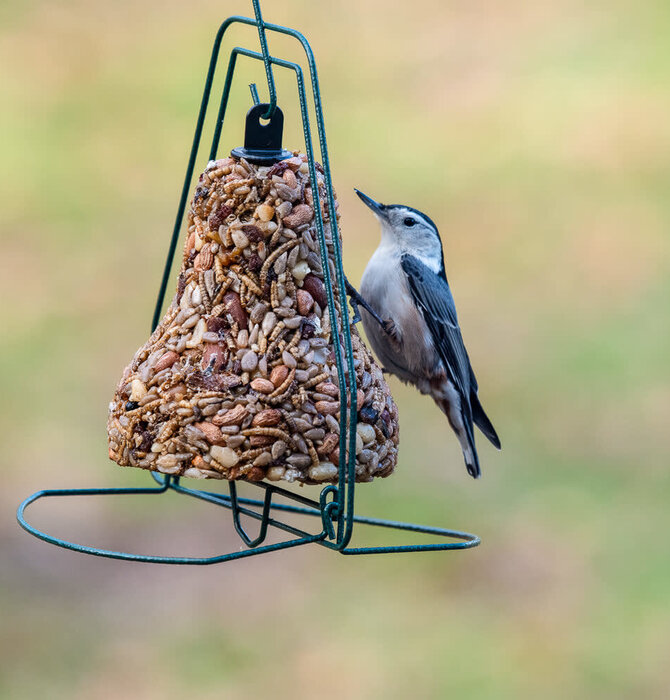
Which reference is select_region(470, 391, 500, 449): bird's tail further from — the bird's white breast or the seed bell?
the seed bell

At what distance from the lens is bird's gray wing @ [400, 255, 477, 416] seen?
4969 millimetres

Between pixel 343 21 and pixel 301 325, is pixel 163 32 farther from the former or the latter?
pixel 301 325

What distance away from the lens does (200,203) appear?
403 centimetres

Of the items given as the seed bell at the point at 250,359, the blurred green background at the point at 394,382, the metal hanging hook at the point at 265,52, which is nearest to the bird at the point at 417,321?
the seed bell at the point at 250,359

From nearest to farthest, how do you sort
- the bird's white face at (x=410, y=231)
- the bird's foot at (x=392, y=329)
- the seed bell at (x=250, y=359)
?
the seed bell at (x=250, y=359), the bird's foot at (x=392, y=329), the bird's white face at (x=410, y=231)

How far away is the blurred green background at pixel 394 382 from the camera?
23.6 ft

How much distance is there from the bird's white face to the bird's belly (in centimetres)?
18

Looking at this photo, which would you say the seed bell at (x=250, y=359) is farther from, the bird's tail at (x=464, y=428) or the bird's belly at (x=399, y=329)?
the bird's tail at (x=464, y=428)

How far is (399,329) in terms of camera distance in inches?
193

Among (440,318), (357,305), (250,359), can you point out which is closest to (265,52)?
(250,359)

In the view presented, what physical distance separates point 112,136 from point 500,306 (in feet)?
11.8

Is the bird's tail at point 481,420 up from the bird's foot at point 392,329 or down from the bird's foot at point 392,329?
down

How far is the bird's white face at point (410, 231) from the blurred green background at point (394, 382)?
2.78 metres

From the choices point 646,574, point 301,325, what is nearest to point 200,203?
point 301,325
